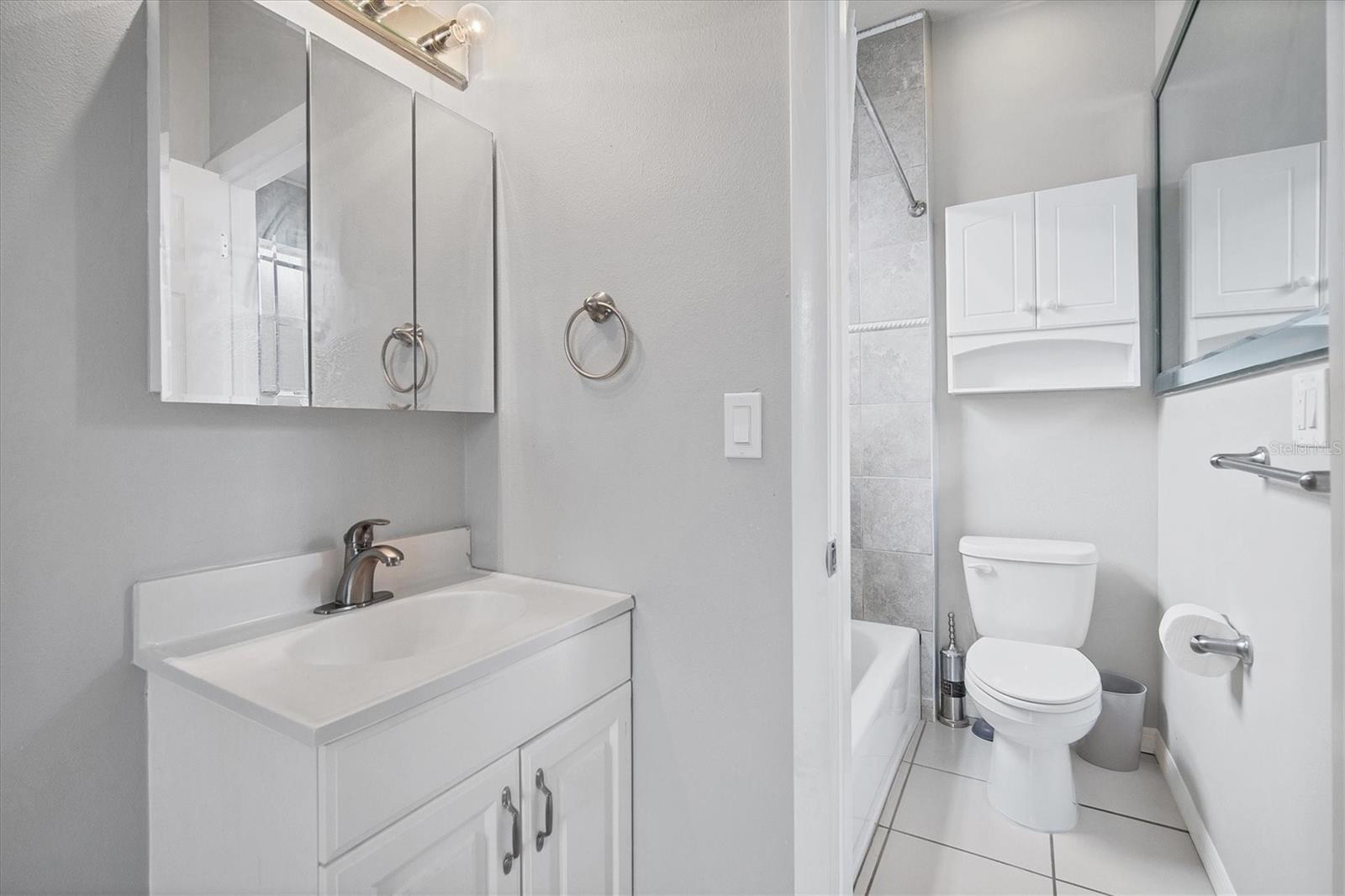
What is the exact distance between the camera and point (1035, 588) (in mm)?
2080

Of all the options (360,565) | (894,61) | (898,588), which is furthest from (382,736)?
(894,61)

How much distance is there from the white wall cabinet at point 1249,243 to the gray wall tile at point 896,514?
956 mm

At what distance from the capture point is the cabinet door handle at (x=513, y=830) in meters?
0.94

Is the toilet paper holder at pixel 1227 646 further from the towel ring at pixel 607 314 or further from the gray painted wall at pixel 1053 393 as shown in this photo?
the towel ring at pixel 607 314

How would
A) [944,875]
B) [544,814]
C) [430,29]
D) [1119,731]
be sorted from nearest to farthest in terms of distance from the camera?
[544,814] → [430,29] → [944,875] → [1119,731]

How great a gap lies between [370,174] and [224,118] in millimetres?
244

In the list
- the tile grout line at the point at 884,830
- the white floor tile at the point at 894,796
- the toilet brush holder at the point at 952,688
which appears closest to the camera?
the tile grout line at the point at 884,830

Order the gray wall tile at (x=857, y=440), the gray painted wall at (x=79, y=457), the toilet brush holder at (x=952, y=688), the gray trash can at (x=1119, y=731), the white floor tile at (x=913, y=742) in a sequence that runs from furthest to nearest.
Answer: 1. the gray wall tile at (x=857, y=440)
2. the toilet brush holder at (x=952, y=688)
3. the white floor tile at (x=913, y=742)
4. the gray trash can at (x=1119, y=731)
5. the gray painted wall at (x=79, y=457)

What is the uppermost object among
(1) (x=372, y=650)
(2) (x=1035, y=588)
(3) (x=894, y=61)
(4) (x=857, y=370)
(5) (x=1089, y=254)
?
(3) (x=894, y=61)

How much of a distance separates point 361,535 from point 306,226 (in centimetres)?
59

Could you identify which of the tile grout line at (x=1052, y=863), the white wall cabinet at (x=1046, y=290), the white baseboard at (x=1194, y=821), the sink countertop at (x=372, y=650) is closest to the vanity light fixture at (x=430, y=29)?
the sink countertop at (x=372, y=650)

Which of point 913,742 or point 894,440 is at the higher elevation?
point 894,440

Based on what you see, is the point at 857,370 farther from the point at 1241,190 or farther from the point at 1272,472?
the point at 1272,472

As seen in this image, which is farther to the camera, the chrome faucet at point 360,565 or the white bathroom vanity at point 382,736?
the chrome faucet at point 360,565
